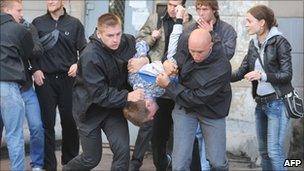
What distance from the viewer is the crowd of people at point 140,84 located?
5133 millimetres

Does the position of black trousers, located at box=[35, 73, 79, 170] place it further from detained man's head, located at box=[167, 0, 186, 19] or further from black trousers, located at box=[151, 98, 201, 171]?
detained man's head, located at box=[167, 0, 186, 19]

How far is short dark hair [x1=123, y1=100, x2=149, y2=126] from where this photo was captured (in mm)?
5172

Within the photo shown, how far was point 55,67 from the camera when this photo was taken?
248 inches

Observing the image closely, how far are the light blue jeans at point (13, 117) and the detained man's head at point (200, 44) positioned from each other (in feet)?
6.17

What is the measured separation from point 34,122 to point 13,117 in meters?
0.40

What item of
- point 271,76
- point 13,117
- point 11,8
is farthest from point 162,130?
point 11,8

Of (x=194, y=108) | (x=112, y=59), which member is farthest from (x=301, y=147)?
(x=112, y=59)

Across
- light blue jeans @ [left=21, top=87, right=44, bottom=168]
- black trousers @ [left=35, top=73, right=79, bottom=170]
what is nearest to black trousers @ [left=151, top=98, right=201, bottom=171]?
black trousers @ [left=35, top=73, right=79, bottom=170]

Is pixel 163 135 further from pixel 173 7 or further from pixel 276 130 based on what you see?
pixel 173 7

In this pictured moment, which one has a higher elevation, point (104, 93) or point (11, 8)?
point (11, 8)

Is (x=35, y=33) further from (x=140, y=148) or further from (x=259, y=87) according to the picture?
(x=259, y=87)

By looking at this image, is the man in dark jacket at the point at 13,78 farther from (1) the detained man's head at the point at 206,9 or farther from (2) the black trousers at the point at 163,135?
(1) the detained man's head at the point at 206,9

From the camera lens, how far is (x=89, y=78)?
16.6 ft

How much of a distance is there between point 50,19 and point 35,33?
29cm
